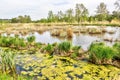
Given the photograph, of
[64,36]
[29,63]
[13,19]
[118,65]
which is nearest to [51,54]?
[29,63]

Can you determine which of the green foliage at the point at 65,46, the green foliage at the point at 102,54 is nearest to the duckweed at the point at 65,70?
the green foliage at the point at 102,54

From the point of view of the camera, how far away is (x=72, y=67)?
1073 centimetres

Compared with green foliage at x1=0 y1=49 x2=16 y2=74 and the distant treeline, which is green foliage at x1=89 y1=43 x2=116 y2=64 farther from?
the distant treeline

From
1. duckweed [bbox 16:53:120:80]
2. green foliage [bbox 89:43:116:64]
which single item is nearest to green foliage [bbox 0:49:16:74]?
duckweed [bbox 16:53:120:80]

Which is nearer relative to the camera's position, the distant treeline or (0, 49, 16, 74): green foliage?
(0, 49, 16, 74): green foliage

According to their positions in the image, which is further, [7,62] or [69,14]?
[69,14]

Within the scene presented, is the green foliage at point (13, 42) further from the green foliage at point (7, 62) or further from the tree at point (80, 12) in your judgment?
the tree at point (80, 12)

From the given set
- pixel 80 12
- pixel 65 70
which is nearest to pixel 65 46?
pixel 65 70

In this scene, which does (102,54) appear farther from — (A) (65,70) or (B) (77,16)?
(B) (77,16)

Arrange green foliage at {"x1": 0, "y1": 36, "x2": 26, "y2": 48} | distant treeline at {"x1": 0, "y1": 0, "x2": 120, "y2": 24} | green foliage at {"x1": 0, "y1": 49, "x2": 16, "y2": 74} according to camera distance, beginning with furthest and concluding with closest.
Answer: distant treeline at {"x1": 0, "y1": 0, "x2": 120, "y2": 24}
green foliage at {"x1": 0, "y1": 36, "x2": 26, "y2": 48}
green foliage at {"x1": 0, "y1": 49, "x2": 16, "y2": 74}

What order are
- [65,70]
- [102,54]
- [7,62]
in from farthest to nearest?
[102,54] → [65,70] → [7,62]

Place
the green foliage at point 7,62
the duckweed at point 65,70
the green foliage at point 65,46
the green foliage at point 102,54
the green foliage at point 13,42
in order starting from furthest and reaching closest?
the green foliage at point 13,42 → the green foliage at point 65,46 → the green foliage at point 102,54 → the duckweed at point 65,70 → the green foliage at point 7,62

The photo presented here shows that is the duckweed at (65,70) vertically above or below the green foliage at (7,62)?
below

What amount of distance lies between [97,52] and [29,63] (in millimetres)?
4082
